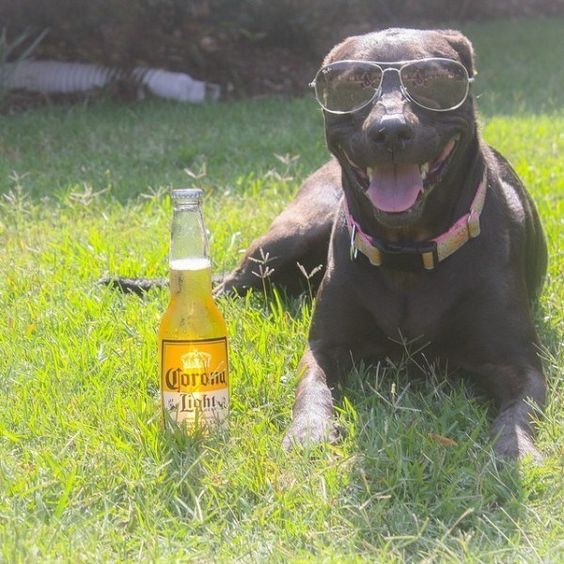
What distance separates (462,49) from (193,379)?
157 cm

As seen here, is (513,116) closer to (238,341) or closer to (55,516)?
(238,341)

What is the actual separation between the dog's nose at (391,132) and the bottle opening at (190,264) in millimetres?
655

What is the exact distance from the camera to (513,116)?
7.57 m

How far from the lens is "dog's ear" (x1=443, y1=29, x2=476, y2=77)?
3.46 m

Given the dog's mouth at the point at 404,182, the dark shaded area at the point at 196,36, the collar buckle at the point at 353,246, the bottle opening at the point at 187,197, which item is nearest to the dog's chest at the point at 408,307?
the collar buckle at the point at 353,246

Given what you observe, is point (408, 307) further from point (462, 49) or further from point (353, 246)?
point (462, 49)

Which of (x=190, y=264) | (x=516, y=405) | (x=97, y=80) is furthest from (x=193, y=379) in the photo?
(x=97, y=80)

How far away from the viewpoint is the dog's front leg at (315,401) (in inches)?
114

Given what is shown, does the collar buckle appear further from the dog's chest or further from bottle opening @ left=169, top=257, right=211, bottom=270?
bottle opening @ left=169, top=257, right=211, bottom=270

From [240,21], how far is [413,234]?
6.59 meters

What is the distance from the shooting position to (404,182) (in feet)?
10.3

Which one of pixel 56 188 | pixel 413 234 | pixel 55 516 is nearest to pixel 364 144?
pixel 413 234

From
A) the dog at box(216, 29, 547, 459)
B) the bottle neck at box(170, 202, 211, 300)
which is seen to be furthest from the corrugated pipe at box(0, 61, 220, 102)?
the bottle neck at box(170, 202, 211, 300)

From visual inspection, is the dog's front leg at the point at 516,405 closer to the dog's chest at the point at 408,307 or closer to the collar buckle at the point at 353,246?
the dog's chest at the point at 408,307
